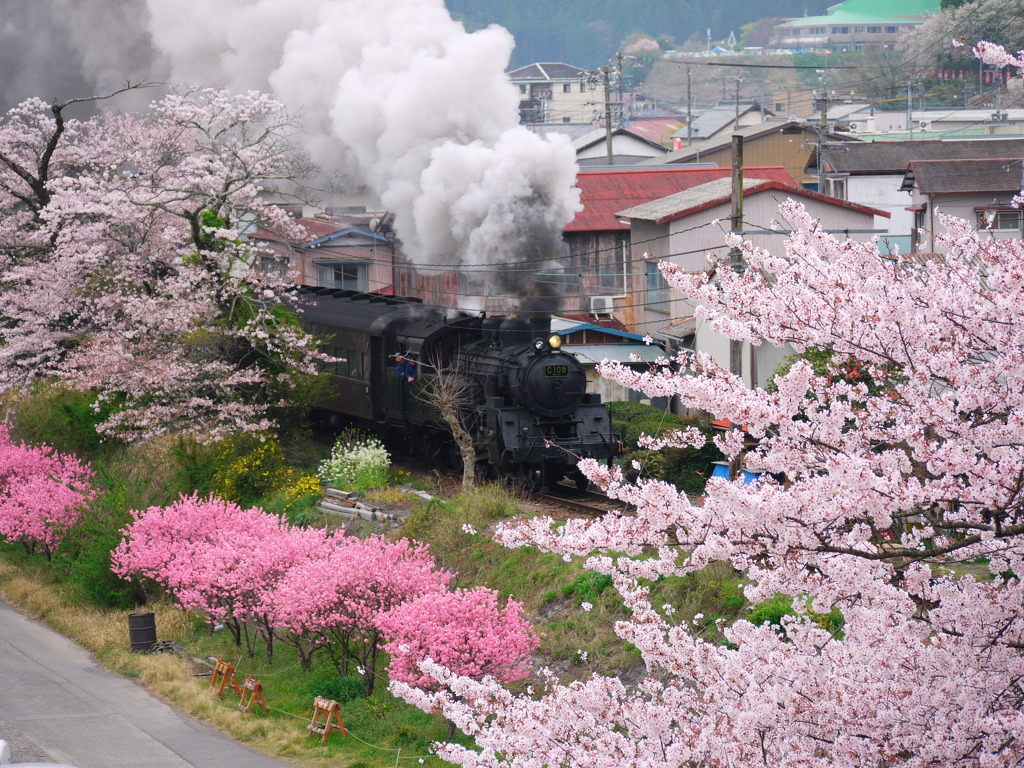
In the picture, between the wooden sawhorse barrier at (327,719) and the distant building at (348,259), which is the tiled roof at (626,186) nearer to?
the distant building at (348,259)

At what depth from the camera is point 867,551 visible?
17.8 ft

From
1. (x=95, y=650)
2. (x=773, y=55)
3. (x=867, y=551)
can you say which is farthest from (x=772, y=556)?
(x=773, y=55)

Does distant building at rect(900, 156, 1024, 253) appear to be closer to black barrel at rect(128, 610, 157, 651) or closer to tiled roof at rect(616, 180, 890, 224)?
tiled roof at rect(616, 180, 890, 224)

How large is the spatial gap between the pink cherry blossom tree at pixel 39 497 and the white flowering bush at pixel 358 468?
388cm

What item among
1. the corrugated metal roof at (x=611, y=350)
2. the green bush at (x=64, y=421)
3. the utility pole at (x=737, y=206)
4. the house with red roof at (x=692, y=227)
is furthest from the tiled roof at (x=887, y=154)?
the green bush at (x=64, y=421)

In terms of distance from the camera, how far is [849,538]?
17.9 feet

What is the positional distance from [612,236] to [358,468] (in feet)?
65.4

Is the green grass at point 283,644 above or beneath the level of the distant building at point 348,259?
beneath

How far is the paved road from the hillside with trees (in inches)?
6099

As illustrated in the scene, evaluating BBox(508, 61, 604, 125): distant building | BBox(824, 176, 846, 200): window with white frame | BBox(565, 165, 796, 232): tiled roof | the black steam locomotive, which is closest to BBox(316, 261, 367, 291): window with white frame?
BBox(565, 165, 796, 232): tiled roof

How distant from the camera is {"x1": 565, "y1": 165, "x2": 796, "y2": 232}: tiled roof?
128ft

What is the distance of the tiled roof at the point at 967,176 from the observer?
27719mm

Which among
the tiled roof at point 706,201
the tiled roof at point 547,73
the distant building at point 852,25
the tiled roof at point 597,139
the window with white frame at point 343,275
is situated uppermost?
the distant building at point 852,25

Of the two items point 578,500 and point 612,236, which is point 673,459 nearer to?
point 578,500
